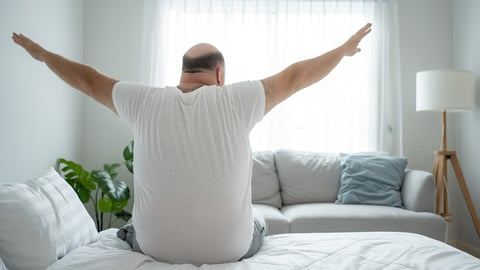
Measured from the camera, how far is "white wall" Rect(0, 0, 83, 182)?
2.34m

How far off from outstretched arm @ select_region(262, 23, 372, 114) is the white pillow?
36.1 inches

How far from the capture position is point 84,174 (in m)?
2.96

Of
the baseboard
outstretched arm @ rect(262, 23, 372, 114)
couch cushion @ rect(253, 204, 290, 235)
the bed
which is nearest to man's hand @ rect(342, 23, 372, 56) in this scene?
outstretched arm @ rect(262, 23, 372, 114)

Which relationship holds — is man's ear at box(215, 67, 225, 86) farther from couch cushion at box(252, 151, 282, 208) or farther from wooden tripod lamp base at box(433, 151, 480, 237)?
wooden tripod lamp base at box(433, 151, 480, 237)

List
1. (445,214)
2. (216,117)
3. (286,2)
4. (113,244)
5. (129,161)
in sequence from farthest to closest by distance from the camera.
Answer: (286,2)
(129,161)
(445,214)
(113,244)
(216,117)

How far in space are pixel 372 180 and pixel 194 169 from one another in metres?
2.35

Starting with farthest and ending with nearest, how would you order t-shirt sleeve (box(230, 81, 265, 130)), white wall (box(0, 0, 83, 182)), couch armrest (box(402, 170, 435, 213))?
couch armrest (box(402, 170, 435, 213)) → white wall (box(0, 0, 83, 182)) → t-shirt sleeve (box(230, 81, 265, 130))

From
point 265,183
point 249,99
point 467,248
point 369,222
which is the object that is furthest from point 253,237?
point 467,248

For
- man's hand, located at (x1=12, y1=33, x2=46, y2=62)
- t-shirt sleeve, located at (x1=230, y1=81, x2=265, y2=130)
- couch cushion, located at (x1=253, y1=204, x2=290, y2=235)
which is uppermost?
man's hand, located at (x1=12, y1=33, x2=46, y2=62)

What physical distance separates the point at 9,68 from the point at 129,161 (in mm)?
1325

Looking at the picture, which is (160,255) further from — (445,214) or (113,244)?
(445,214)

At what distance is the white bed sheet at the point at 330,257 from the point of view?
114 centimetres

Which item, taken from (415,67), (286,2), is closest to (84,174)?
(286,2)

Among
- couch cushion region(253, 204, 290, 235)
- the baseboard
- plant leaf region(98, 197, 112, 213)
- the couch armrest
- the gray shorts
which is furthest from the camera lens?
the baseboard
